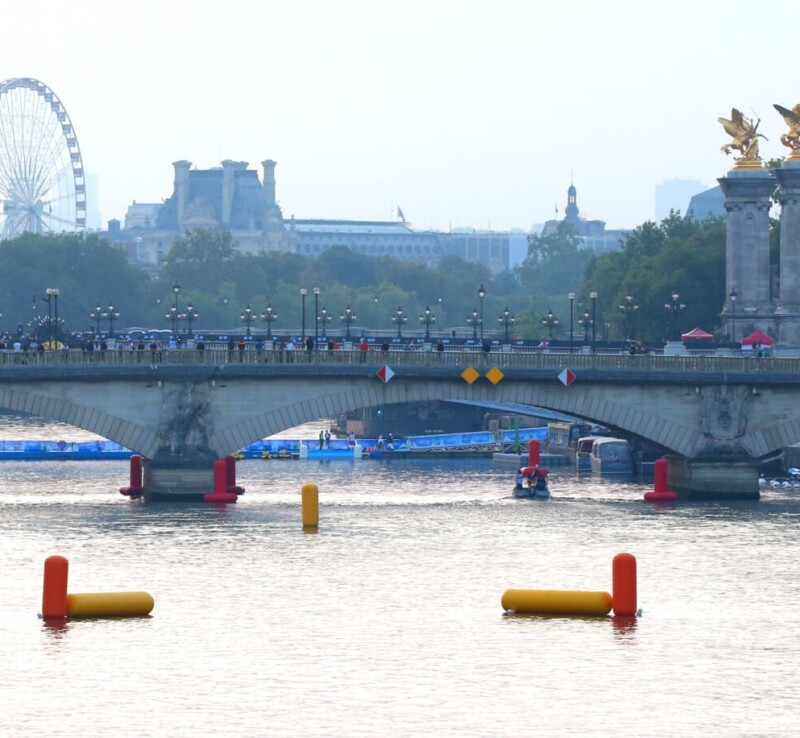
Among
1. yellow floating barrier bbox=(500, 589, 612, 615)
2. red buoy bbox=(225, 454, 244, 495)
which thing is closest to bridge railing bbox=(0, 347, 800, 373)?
red buoy bbox=(225, 454, 244, 495)

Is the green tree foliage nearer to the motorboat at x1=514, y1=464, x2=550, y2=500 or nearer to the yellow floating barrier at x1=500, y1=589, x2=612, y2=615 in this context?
the motorboat at x1=514, y1=464, x2=550, y2=500

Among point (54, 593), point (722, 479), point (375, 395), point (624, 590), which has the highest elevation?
point (375, 395)

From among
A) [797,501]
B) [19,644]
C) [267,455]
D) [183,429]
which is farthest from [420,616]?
[267,455]

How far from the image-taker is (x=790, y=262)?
504 ft

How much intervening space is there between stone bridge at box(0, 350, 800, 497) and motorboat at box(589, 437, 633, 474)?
21940 mm

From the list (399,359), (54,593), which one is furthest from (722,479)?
(54,593)

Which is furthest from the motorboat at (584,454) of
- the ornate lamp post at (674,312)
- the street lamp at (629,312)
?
the street lamp at (629,312)

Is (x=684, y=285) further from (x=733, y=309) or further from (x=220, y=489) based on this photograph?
(x=220, y=489)

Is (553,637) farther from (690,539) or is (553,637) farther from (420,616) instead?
(690,539)

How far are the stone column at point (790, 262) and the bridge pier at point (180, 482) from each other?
193 ft

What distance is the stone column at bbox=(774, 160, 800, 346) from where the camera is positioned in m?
152

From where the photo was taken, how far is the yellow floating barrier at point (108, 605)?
2805 inches

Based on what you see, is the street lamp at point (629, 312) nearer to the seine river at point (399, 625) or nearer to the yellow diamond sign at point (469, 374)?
the yellow diamond sign at point (469, 374)

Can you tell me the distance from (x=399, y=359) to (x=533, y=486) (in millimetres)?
8721
